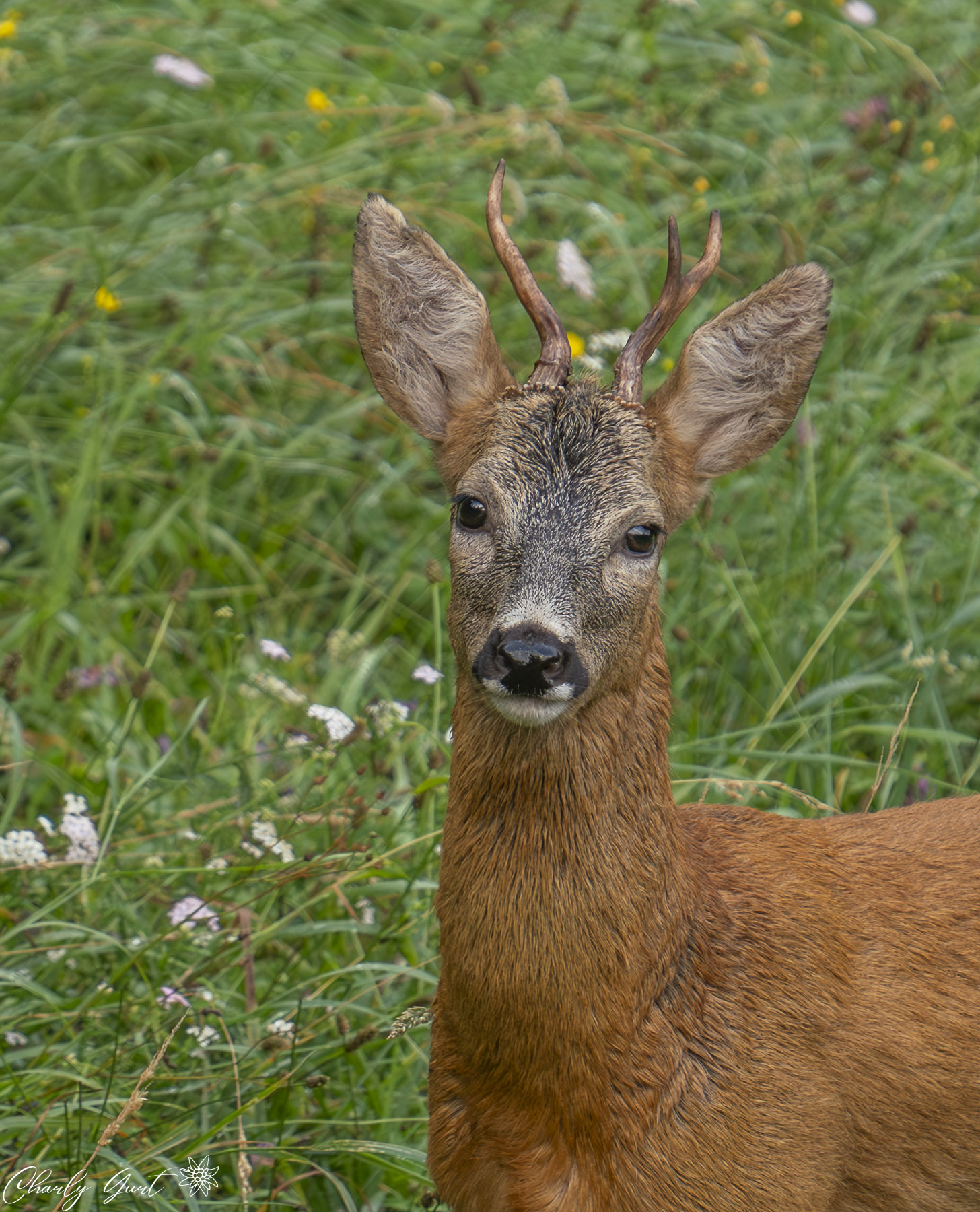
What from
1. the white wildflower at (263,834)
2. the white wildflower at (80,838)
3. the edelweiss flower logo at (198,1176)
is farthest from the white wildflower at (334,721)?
the edelweiss flower logo at (198,1176)

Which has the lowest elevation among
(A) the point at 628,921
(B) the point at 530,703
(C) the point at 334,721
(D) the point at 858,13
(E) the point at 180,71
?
(C) the point at 334,721

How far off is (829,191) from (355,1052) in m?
4.18

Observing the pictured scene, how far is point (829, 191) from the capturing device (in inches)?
257

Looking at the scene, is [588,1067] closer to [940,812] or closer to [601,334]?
[940,812]

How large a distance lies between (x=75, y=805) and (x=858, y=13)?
17.2 feet

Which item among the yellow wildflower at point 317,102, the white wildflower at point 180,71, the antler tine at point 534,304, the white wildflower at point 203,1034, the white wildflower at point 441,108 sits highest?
the antler tine at point 534,304

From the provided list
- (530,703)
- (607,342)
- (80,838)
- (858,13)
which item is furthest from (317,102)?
(530,703)

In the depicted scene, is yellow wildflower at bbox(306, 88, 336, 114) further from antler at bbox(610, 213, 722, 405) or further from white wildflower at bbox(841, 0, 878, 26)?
antler at bbox(610, 213, 722, 405)

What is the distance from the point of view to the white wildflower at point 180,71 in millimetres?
6109

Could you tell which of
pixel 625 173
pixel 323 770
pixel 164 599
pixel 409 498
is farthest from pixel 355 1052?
pixel 625 173

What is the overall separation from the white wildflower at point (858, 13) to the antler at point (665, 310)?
4567 mm

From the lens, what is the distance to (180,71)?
20.1 feet

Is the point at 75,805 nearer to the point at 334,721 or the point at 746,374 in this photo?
the point at 334,721
